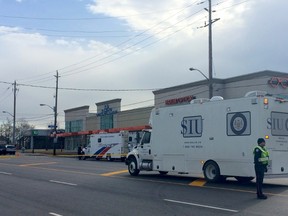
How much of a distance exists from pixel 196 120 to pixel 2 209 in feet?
29.7

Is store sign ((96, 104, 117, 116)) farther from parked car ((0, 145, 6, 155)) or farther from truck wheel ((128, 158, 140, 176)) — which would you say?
truck wheel ((128, 158, 140, 176))

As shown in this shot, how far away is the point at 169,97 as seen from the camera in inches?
2168

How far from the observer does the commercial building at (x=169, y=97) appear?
144ft

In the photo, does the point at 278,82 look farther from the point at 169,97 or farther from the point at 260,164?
the point at 260,164

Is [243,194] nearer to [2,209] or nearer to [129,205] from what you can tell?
[129,205]

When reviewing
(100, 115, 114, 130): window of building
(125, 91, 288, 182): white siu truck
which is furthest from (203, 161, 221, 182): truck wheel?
(100, 115, 114, 130): window of building

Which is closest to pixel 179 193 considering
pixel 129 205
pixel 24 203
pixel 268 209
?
pixel 129 205

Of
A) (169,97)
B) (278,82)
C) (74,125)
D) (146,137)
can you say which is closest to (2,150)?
(74,125)

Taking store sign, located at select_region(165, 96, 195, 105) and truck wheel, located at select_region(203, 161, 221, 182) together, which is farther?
store sign, located at select_region(165, 96, 195, 105)

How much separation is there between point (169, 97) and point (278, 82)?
50.7 feet

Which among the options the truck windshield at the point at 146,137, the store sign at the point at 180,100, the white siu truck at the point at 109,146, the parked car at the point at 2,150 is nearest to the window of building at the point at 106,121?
the parked car at the point at 2,150

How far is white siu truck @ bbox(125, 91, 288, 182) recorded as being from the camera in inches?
619

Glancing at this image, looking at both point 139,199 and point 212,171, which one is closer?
point 139,199

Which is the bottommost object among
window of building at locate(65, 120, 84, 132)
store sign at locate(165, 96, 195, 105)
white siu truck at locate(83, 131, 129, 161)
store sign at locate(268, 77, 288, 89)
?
white siu truck at locate(83, 131, 129, 161)
